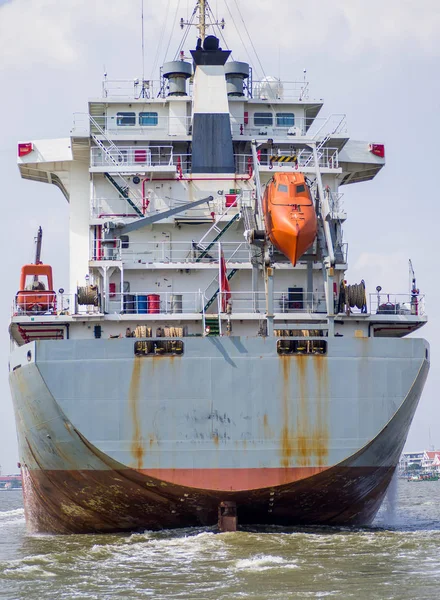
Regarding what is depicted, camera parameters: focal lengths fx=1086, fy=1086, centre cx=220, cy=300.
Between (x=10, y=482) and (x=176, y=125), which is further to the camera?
(x=10, y=482)

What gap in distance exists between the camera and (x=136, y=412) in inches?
778

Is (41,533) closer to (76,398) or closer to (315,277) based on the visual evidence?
(76,398)

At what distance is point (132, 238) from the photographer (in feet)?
80.0

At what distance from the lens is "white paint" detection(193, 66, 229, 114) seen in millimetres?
25609

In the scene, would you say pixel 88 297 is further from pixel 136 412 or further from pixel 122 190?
pixel 122 190

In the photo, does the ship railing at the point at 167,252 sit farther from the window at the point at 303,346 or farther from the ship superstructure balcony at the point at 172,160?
the window at the point at 303,346

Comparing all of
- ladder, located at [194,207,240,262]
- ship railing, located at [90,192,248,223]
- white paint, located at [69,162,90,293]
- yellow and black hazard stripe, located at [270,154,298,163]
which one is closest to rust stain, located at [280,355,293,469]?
ladder, located at [194,207,240,262]

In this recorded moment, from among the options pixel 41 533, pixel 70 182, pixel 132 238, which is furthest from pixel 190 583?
pixel 70 182

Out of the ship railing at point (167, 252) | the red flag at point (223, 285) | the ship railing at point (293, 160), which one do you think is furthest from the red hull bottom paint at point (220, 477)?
the ship railing at point (293, 160)

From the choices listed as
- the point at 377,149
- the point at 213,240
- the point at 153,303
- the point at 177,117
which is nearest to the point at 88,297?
the point at 153,303

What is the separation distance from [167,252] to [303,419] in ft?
20.2

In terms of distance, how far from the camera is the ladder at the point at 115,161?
81.1 feet

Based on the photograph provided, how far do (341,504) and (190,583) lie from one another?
569cm

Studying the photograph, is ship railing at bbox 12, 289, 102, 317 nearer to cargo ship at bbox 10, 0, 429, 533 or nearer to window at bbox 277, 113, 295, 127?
cargo ship at bbox 10, 0, 429, 533
